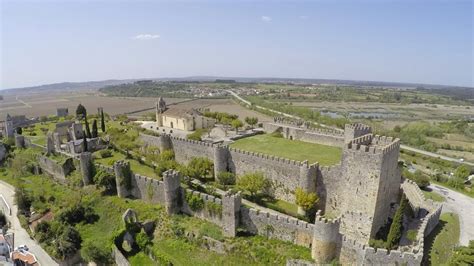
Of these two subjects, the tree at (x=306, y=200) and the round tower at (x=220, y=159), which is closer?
the tree at (x=306, y=200)

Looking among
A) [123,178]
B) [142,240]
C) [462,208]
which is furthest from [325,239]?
[123,178]

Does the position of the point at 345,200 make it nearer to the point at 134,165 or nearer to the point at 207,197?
the point at 207,197

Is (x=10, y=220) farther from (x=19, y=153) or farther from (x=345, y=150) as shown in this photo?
(x=345, y=150)

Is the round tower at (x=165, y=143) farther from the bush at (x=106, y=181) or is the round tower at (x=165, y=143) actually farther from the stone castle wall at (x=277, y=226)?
the stone castle wall at (x=277, y=226)

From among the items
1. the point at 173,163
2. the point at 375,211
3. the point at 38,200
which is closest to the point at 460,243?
the point at 375,211

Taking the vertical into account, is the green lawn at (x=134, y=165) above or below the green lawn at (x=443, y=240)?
above

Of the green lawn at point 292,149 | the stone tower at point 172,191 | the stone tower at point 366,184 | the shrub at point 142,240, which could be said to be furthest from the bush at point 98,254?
the green lawn at point 292,149
